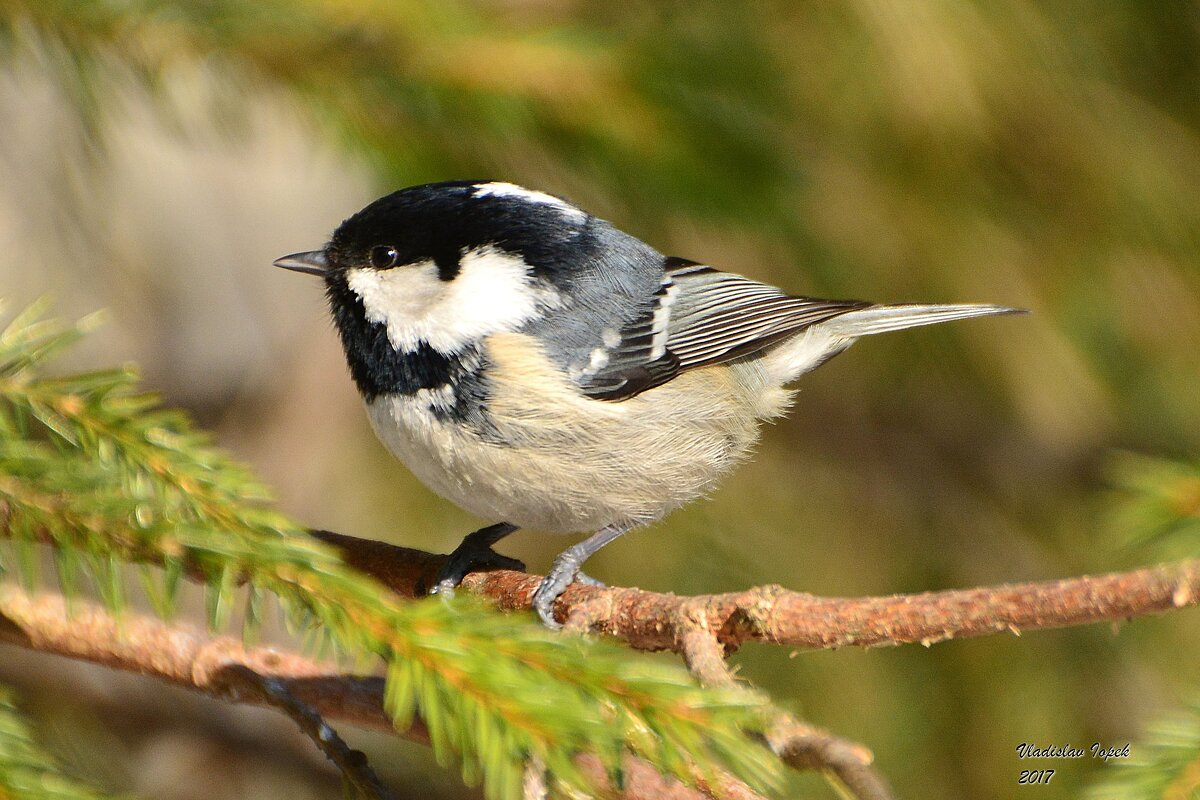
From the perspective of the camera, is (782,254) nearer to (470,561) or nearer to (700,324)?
(700,324)

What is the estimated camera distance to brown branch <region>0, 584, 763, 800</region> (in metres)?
1.29

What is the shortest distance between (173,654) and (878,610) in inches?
32.3

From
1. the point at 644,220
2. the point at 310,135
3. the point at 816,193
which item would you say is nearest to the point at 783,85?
the point at 816,193

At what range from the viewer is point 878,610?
990 millimetres

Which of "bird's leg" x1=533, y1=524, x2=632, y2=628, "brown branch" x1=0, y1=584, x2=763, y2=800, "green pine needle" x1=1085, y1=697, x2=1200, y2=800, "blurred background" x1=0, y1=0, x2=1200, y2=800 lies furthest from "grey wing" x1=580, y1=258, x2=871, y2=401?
"green pine needle" x1=1085, y1=697, x2=1200, y2=800

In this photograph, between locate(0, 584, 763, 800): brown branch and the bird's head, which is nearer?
locate(0, 584, 763, 800): brown branch

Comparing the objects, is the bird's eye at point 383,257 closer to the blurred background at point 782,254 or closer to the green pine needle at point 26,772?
the blurred background at point 782,254

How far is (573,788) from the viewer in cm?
84

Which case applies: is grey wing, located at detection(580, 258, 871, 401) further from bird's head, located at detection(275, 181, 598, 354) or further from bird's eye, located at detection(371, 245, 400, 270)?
bird's eye, located at detection(371, 245, 400, 270)

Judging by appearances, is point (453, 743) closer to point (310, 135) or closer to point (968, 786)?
point (310, 135)

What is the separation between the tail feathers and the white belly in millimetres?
330

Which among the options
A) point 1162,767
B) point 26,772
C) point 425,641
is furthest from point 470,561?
point 1162,767

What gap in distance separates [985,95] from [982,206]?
0.21 meters

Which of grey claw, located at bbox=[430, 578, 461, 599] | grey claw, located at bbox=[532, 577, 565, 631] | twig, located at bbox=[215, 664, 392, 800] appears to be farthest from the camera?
grey claw, located at bbox=[430, 578, 461, 599]
